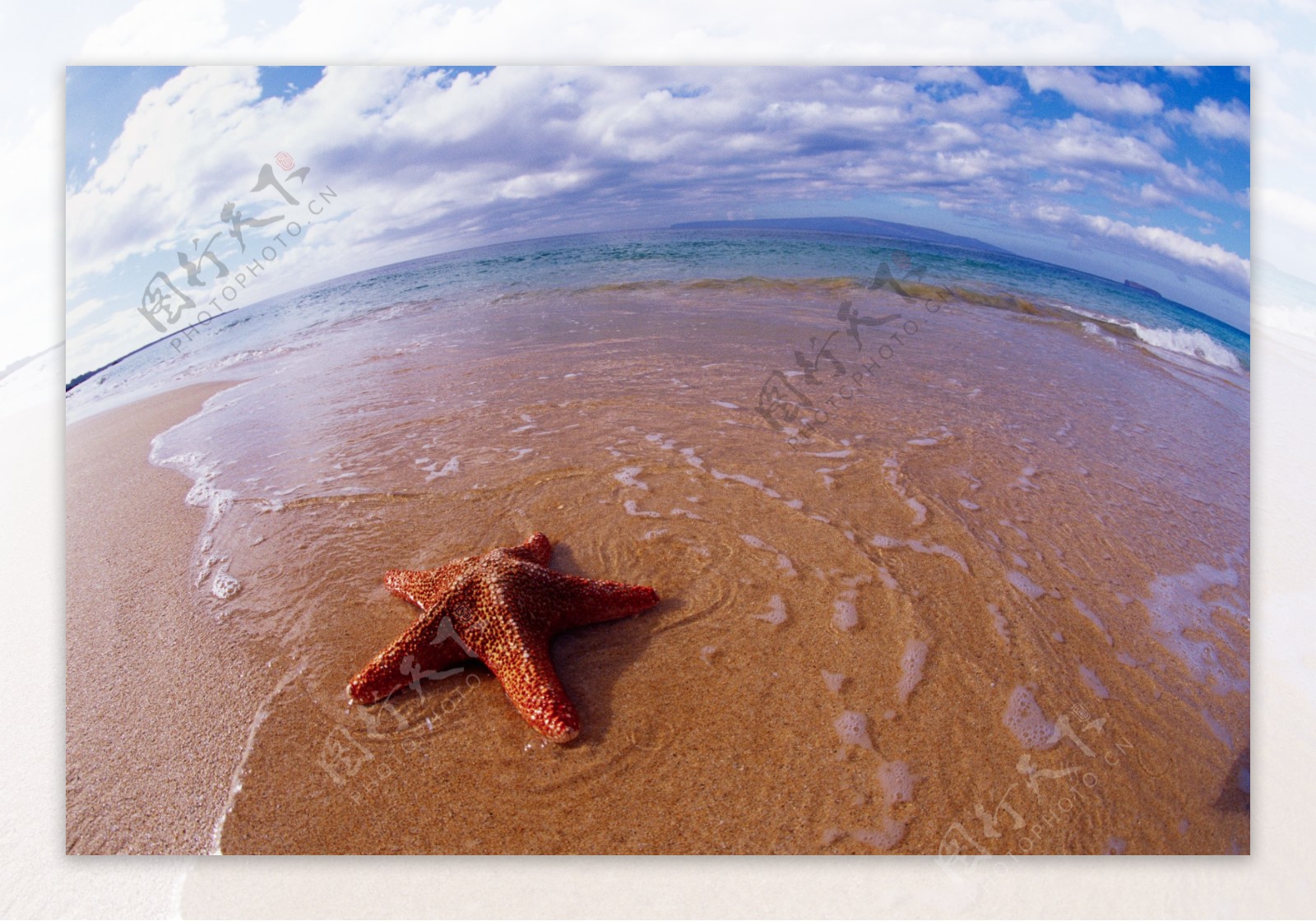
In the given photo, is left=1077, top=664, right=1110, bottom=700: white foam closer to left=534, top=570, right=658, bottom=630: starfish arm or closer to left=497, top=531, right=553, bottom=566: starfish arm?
left=534, top=570, right=658, bottom=630: starfish arm

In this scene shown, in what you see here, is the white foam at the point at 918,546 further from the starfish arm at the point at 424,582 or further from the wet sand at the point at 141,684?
the wet sand at the point at 141,684

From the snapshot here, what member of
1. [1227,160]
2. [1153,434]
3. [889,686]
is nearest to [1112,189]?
[1227,160]

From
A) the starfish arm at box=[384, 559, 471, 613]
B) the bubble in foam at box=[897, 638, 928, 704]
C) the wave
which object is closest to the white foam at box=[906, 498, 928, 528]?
the bubble in foam at box=[897, 638, 928, 704]

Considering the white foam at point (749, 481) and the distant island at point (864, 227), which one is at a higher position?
the distant island at point (864, 227)

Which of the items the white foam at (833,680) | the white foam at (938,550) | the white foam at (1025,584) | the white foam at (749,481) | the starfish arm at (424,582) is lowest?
the white foam at (833,680)

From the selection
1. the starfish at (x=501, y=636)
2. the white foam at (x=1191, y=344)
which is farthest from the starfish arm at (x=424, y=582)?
the white foam at (x=1191, y=344)

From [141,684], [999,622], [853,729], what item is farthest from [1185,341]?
[141,684]

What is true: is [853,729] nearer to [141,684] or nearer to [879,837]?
[879,837]

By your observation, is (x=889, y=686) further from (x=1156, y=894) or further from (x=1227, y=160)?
(x=1227, y=160)
